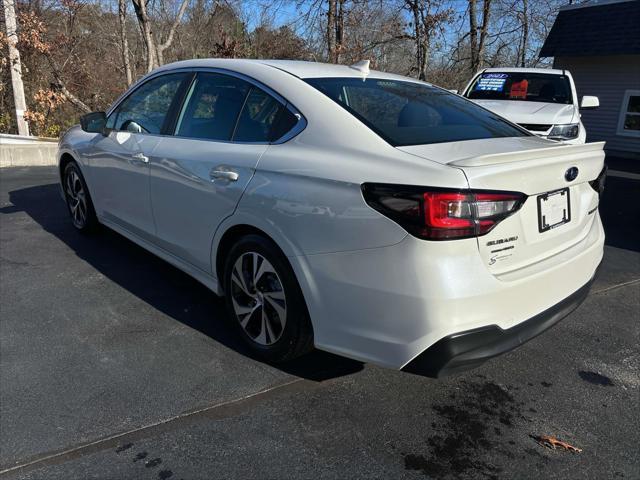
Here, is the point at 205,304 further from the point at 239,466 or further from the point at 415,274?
the point at 415,274

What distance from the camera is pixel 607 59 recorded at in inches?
636

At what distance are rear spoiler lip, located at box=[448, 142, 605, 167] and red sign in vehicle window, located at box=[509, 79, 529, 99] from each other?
19.6 ft

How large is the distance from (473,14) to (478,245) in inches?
535

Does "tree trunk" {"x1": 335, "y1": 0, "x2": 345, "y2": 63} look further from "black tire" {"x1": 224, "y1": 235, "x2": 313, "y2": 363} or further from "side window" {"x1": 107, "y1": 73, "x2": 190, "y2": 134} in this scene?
"black tire" {"x1": 224, "y1": 235, "x2": 313, "y2": 363}

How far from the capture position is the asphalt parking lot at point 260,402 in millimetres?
2260

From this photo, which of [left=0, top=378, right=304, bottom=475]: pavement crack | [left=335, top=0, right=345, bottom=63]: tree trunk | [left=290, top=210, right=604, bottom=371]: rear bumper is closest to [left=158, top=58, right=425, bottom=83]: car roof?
[left=290, top=210, right=604, bottom=371]: rear bumper

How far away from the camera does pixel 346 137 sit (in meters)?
2.53

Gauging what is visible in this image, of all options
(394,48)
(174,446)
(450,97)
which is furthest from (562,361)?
(394,48)

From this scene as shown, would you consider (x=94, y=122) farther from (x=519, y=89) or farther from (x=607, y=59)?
(x=607, y=59)

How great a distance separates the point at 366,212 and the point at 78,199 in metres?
3.83

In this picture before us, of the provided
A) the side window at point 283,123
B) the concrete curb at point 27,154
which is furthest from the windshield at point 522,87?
the concrete curb at point 27,154

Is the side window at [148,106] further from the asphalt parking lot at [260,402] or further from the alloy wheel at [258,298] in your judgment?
the alloy wheel at [258,298]

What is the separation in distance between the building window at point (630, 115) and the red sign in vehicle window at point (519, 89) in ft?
31.5

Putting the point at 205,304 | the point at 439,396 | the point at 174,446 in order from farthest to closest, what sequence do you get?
the point at 205,304 < the point at 439,396 < the point at 174,446
